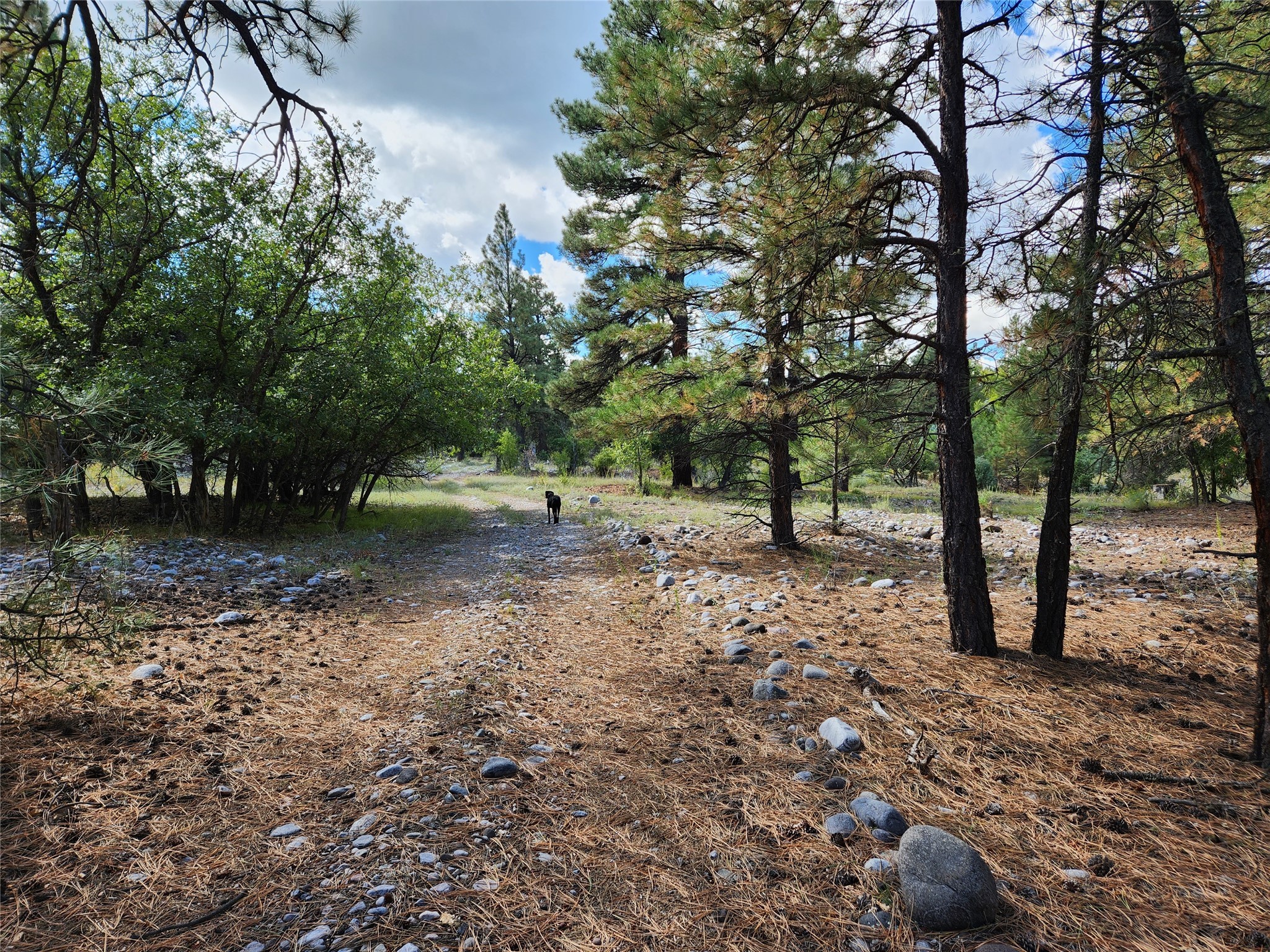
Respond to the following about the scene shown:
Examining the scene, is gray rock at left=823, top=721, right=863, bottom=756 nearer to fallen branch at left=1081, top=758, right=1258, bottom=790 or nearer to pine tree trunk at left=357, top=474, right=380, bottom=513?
fallen branch at left=1081, top=758, right=1258, bottom=790

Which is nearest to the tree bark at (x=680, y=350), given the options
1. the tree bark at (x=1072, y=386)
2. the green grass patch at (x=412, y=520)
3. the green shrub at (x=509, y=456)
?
the tree bark at (x=1072, y=386)

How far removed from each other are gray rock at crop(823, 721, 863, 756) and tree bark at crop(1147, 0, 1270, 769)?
6.16ft

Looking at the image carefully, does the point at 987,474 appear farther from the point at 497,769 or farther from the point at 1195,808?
the point at 497,769

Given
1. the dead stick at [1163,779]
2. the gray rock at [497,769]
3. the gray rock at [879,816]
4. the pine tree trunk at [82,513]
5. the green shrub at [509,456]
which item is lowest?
the gray rock at [497,769]

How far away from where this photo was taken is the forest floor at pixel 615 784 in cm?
187

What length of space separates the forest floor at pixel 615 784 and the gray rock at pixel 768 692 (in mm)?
61

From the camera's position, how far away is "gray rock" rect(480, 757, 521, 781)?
2.75 meters

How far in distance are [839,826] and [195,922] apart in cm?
236

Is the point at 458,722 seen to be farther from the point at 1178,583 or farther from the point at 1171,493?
the point at 1171,493

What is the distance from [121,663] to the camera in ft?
12.5

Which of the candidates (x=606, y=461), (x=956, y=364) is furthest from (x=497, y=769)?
(x=606, y=461)

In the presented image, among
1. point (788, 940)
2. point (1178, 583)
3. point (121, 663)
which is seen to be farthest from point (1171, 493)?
point (121, 663)

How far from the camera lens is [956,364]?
417 cm

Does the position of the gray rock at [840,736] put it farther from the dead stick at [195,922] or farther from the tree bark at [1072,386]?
the dead stick at [195,922]
